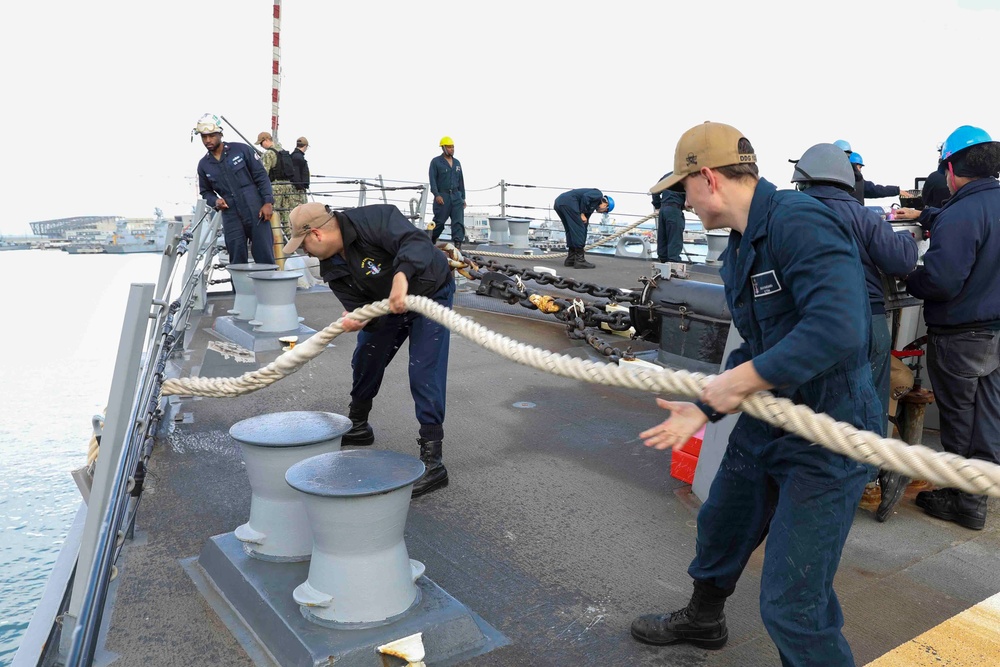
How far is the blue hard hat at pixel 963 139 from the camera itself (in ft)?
10.3

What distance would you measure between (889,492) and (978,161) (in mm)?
1510

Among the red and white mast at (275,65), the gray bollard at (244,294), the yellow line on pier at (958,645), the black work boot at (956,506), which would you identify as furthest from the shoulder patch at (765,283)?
the red and white mast at (275,65)

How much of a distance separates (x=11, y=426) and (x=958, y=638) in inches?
262

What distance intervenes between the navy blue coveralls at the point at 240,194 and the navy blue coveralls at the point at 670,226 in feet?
16.0

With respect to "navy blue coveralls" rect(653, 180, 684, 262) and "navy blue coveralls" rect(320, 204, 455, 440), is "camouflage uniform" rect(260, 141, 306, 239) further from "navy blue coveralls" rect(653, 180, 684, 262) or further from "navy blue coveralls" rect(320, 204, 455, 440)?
"navy blue coveralls" rect(320, 204, 455, 440)

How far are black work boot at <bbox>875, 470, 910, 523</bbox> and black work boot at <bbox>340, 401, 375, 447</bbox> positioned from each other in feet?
8.97

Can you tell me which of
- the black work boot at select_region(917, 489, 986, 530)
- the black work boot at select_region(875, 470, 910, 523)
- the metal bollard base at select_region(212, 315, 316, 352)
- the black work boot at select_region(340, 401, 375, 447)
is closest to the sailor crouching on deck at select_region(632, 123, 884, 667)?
the black work boot at select_region(875, 470, 910, 523)

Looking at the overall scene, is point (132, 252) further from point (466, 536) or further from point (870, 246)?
point (870, 246)

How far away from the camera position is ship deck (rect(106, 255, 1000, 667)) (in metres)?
2.49

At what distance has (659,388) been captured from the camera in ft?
6.95

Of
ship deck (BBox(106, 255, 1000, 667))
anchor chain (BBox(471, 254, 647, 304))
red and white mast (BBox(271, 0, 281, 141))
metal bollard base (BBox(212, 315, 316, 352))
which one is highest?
red and white mast (BBox(271, 0, 281, 141))

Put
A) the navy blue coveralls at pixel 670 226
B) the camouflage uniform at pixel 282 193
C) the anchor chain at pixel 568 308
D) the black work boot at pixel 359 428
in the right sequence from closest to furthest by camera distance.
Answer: the black work boot at pixel 359 428 → the anchor chain at pixel 568 308 → the navy blue coveralls at pixel 670 226 → the camouflage uniform at pixel 282 193

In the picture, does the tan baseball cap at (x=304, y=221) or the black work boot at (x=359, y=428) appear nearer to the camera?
the tan baseball cap at (x=304, y=221)

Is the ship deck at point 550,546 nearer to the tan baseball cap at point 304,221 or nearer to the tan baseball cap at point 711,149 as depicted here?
the tan baseball cap at point 304,221
